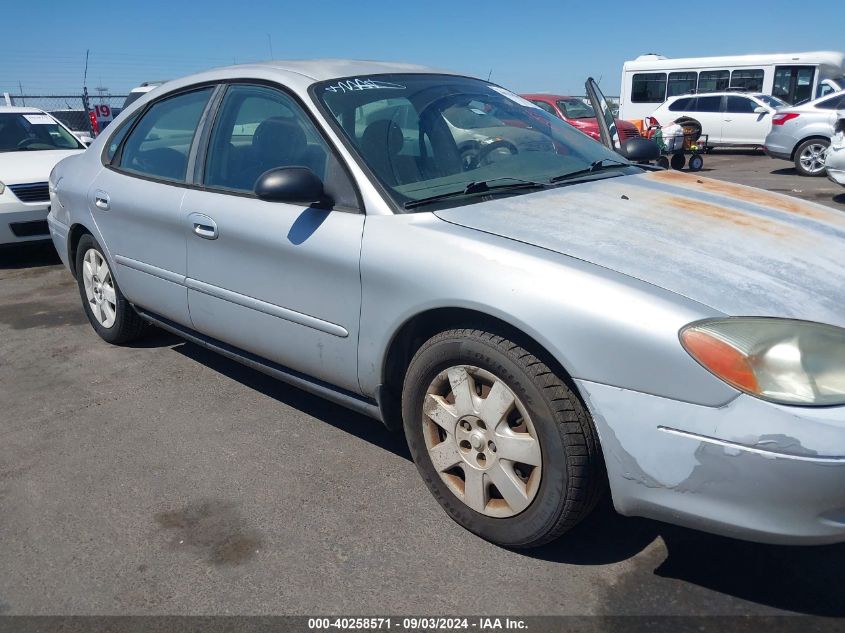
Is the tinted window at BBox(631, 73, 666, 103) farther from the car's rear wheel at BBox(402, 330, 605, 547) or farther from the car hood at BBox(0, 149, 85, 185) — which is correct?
the car's rear wheel at BBox(402, 330, 605, 547)

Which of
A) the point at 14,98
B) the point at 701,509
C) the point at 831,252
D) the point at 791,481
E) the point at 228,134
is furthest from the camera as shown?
the point at 14,98

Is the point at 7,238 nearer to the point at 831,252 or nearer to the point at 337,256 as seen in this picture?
the point at 337,256

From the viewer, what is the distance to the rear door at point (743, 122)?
1772 cm

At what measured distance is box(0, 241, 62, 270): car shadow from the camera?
23.3 ft

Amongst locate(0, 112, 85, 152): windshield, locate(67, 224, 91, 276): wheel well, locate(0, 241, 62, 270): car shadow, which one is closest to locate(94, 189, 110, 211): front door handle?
locate(67, 224, 91, 276): wheel well

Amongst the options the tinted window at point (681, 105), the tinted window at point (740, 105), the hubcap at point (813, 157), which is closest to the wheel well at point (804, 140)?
the hubcap at point (813, 157)

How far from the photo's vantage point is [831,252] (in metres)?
2.48

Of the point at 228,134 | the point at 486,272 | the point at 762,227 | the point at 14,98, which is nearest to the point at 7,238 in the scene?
the point at 228,134

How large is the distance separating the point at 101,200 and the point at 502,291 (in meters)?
2.82

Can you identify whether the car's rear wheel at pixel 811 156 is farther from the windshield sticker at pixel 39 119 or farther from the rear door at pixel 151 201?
the rear door at pixel 151 201

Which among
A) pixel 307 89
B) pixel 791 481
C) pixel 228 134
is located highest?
pixel 307 89

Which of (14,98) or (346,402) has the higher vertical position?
(14,98)

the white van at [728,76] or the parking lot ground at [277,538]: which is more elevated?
→ the white van at [728,76]

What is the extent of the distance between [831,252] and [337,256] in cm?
174
